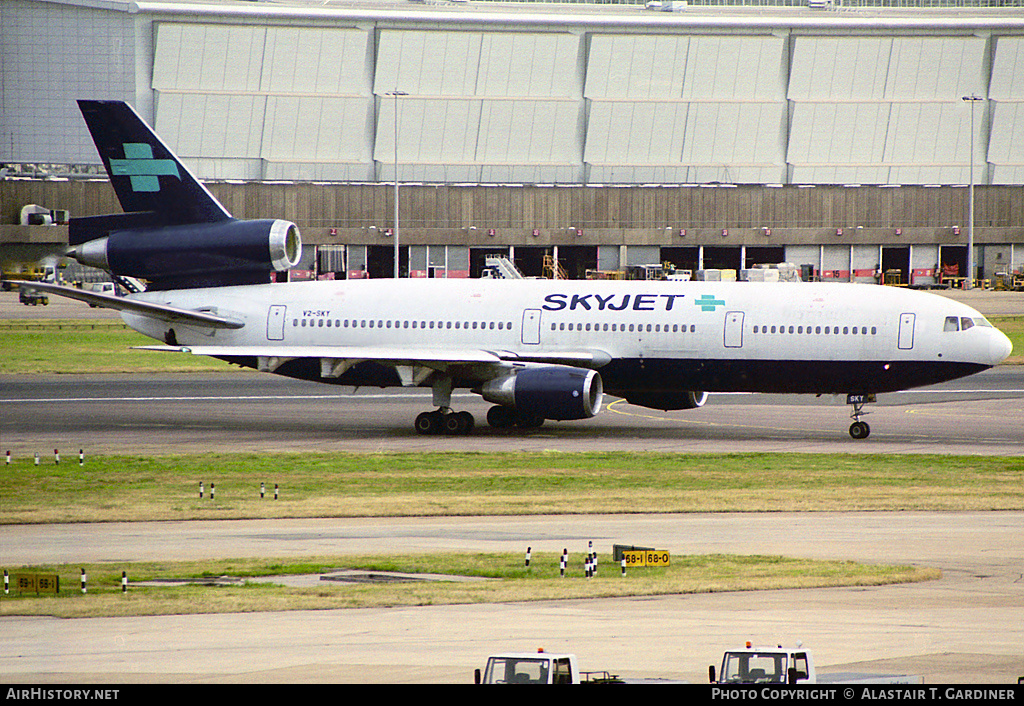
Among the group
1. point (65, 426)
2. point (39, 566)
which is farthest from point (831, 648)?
point (65, 426)

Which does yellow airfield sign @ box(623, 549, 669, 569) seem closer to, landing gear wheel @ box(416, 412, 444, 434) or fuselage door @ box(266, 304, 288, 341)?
landing gear wheel @ box(416, 412, 444, 434)

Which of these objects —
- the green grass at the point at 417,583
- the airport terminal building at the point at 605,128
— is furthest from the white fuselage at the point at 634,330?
the airport terminal building at the point at 605,128

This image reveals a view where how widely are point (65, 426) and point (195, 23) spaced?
70.6 meters

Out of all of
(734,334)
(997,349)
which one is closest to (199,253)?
(734,334)

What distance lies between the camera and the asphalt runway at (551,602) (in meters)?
17.0

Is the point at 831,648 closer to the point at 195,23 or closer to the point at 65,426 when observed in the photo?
the point at 65,426

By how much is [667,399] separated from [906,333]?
7.95m

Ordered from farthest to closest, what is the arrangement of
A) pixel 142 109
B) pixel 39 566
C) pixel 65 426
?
pixel 142 109
pixel 65 426
pixel 39 566

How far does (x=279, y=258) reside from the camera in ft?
147

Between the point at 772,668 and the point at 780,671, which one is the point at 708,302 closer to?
the point at 772,668

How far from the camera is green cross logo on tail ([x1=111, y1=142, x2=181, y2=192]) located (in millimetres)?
43938

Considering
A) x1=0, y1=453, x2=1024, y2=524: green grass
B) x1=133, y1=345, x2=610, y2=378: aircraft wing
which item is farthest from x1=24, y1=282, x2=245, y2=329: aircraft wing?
x1=0, y1=453, x2=1024, y2=524: green grass

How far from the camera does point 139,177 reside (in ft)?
145

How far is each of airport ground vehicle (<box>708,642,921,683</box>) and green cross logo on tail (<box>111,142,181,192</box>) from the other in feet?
110
